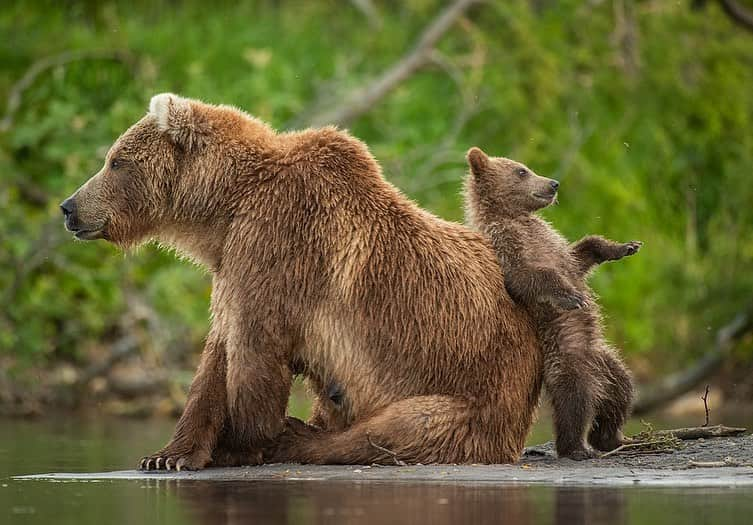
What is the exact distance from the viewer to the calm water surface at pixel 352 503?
627 cm

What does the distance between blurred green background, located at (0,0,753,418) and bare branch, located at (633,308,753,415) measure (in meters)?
0.23

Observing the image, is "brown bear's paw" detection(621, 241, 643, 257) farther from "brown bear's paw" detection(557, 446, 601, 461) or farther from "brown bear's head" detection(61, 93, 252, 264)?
"brown bear's head" detection(61, 93, 252, 264)

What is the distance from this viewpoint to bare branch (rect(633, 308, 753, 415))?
662 inches

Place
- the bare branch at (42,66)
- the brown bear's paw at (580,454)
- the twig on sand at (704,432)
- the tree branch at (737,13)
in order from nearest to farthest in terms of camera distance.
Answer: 1. the brown bear's paw at (580,454)
2. the twig on sand at (704,432)
3. the bare branch at (42,66)
4. the tree branch at (737,13)

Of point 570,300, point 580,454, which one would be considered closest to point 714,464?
point 580,454

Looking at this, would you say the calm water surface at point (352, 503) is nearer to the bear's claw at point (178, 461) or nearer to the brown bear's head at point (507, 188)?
the bear's claw at point (178, 461)

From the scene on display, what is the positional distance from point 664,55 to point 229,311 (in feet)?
42.2

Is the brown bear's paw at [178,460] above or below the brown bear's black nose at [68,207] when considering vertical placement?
below

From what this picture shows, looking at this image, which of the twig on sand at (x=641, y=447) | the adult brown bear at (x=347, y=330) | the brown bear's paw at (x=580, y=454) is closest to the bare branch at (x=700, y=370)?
the twig on sand at (x=641, y=447)


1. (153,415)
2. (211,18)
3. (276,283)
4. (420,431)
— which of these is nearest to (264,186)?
(276,283)

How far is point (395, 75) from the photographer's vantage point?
19.6m

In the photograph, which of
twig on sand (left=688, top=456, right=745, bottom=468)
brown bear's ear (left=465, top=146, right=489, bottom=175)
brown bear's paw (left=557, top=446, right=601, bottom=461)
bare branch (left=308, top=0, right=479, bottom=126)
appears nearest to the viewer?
twig on sand (left=688, top=456, right=745, bottom=468)

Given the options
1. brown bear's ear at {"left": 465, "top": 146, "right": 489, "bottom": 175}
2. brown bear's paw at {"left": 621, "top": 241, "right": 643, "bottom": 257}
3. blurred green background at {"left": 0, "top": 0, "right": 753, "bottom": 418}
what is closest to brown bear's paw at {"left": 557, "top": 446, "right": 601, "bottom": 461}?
brown bear's paw at {"left": 621, "top": 241, "right": 643, "bottom": 257}

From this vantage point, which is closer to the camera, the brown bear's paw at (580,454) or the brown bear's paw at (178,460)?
the brown bear's paw at (178,460)
